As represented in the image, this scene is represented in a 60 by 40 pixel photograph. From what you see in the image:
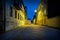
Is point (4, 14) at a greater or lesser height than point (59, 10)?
lesser

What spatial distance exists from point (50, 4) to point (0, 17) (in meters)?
9.51

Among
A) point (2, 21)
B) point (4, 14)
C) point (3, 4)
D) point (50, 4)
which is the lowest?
point (2, 21)

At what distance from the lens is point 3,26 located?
8.21 meters

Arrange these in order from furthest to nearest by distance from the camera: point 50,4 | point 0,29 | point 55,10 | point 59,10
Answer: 1. point 50,4
2. point 55,10
3. point 59,10
4. point 0,29

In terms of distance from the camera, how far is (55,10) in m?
14.1

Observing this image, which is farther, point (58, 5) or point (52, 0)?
point (52, 0)

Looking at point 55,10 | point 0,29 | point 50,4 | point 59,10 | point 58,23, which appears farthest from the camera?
point 50,4

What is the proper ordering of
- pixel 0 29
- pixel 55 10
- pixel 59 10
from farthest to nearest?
1. pixel 55 10
2. pixel 59 10
3. pixel 0 29

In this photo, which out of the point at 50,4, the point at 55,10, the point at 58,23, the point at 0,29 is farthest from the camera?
the point at 50,4

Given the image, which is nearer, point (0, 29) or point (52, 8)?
point (0, 29)

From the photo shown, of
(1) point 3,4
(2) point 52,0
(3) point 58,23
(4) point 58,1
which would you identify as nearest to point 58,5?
(4) point 58,1

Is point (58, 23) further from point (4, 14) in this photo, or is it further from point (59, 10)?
point (4, 14)

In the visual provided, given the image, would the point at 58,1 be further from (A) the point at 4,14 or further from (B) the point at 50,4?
(A) the point at 4,14

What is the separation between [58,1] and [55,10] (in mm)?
1390
